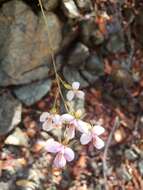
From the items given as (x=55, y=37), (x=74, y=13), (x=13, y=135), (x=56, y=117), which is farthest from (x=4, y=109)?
(x=56, y=117)

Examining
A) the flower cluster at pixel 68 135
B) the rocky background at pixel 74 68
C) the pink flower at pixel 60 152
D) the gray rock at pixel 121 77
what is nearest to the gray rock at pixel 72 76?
the rocky background at pixel 74 68

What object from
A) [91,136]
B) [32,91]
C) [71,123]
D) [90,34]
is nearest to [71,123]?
[71,123]

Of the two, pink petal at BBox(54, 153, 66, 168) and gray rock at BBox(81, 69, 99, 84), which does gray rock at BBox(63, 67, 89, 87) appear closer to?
gray rock at BBox(81, 69, 99, 84)

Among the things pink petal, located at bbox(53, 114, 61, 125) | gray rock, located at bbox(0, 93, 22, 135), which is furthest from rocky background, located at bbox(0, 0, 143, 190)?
pink petal, located at bbox(53, 114, 61, 125)

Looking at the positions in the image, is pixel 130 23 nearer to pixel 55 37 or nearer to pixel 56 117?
pixel 55 37

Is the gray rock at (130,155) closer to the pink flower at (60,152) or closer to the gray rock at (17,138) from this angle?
the gray rock at (17,138)

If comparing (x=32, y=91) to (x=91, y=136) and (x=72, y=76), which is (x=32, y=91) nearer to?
(x=72, y=76)
